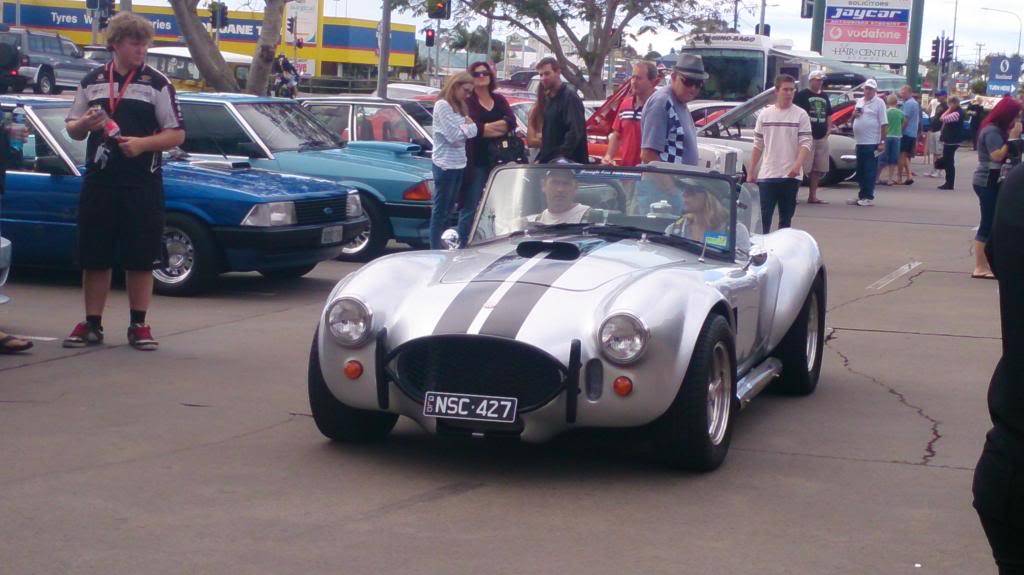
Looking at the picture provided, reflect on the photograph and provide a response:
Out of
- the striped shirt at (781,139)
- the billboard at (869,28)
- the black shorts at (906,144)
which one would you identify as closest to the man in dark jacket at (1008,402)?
the striped shirt at (781,139)

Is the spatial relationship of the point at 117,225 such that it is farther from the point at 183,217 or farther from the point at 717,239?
the point at 717,239

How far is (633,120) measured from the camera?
10.2 m

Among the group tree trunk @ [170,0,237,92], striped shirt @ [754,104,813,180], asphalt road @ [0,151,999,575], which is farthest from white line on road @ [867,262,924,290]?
tree trunk @ [170,0,237,92]

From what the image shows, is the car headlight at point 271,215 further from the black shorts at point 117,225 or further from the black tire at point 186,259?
the black shorts at point 117,225

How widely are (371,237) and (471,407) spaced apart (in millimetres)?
7482

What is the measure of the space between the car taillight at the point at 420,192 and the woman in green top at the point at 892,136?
1506 centimetres

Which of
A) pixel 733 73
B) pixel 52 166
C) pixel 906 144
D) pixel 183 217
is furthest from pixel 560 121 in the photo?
pixel 733 73

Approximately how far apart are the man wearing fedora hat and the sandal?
4061mm

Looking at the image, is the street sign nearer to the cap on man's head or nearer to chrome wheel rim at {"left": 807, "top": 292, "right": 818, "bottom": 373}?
the cap on man's head

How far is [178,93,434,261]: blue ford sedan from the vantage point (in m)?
12.1

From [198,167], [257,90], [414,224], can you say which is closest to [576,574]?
[198,167]

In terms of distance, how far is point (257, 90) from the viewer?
19.8 meters

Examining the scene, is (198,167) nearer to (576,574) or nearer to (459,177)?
(459,177)

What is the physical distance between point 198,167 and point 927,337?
5.67m
